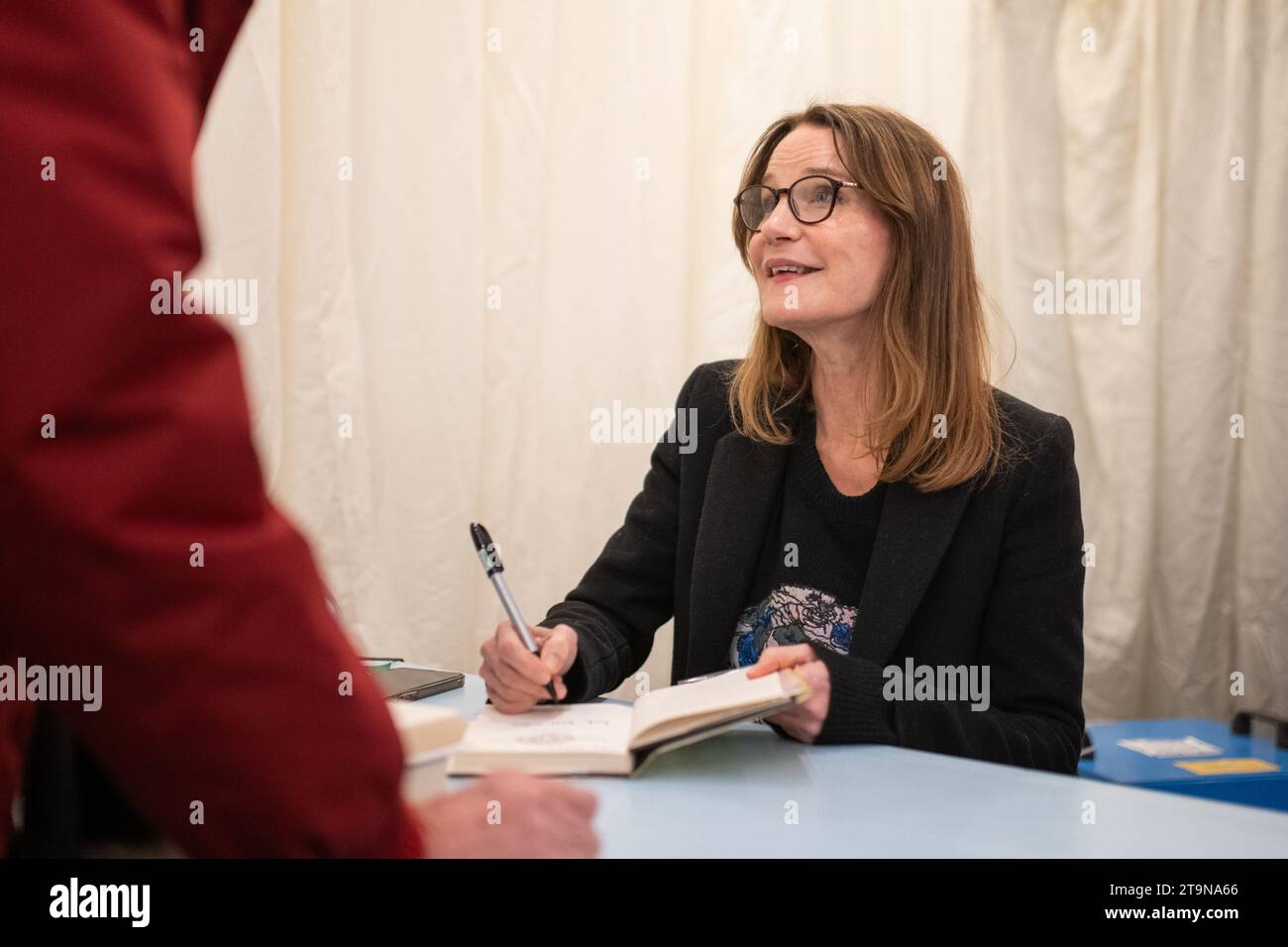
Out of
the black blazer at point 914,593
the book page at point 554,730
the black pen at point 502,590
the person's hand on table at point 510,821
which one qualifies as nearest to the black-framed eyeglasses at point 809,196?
the black blazer at point 914,593

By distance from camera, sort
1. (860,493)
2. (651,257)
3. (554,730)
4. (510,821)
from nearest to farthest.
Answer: (510,821), (554,730), (860,493), (651,257)

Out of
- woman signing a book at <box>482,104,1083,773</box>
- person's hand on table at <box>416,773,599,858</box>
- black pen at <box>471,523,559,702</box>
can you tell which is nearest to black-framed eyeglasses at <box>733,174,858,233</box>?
woman signing a book at <box>482,104,1083,773</box>

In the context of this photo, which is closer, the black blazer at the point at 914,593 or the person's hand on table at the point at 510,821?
the person's hand on table at the point at 510,821

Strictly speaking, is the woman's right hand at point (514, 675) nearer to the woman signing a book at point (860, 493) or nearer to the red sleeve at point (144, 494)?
the woman signing a book at point (860, 493)

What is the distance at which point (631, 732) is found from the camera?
1099 millimetres

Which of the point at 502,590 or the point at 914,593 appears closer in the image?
the point at 502,590

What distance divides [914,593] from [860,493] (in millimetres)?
209

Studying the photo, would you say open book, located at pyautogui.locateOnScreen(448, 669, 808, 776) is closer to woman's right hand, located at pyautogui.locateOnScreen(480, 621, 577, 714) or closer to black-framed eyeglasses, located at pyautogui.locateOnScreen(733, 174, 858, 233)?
woman's right hand, located at pyautogui.locateOnScreen(480, 621, 577, 714)

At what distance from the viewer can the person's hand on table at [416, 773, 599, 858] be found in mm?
542

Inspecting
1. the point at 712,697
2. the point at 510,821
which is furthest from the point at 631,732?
the point at 510,821

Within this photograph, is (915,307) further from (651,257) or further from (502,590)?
(651,257)

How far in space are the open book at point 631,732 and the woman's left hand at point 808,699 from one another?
3 cm

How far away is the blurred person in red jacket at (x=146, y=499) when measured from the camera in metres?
0.40
